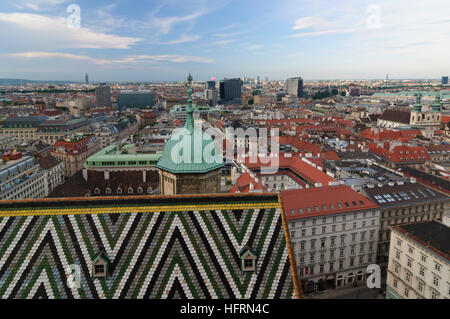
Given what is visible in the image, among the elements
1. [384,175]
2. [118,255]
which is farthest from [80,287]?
[384,175]

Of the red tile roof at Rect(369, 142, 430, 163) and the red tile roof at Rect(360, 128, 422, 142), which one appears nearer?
the red tile roof at Rect(369, 142, 430, 163)

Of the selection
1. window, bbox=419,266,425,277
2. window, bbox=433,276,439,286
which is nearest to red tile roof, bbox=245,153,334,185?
window, bbox=419,266,425,277

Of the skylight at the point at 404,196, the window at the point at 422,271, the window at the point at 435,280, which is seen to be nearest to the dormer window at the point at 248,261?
the window at the point at 435,280

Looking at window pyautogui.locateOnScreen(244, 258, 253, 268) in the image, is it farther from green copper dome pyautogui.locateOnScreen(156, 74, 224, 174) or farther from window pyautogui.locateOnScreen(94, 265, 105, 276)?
green copper dome pyautogui.locateOnScreen(156, 74, 224, 174)

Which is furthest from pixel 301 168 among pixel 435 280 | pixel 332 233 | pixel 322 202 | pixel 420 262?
pixel 435 280

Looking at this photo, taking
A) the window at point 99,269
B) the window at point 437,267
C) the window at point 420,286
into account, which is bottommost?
the window at point 420,286

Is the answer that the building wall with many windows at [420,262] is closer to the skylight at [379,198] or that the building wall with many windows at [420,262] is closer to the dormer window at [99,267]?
the skylight at [379,198]
